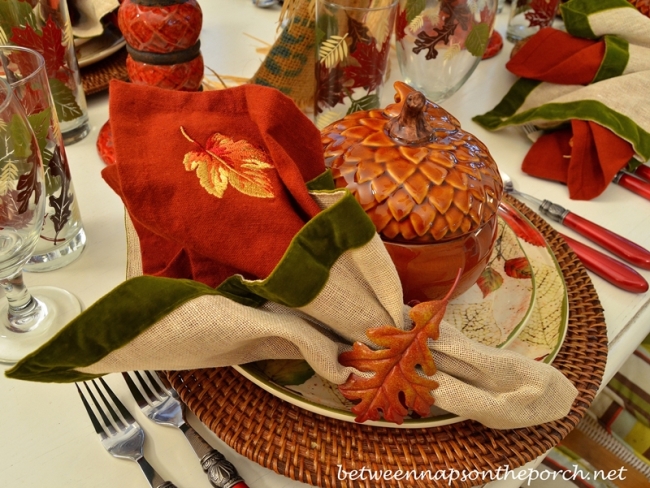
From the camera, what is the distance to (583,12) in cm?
64

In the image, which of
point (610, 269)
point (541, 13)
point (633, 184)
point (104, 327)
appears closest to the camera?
point (104, 327)

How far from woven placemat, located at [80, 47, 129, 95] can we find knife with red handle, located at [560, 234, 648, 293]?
1.62ft

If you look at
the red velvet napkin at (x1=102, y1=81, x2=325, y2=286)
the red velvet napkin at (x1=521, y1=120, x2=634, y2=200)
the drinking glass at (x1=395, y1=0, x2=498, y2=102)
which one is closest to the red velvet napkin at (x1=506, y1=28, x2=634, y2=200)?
the red velvet napkin at (x1=521, y1=120, x2=634, y2=200)

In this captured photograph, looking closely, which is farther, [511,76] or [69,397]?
[511,76]

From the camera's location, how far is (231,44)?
76 centimetres

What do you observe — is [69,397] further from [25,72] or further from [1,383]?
[25,72]

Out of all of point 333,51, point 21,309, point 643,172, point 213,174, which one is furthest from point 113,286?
point 643,172

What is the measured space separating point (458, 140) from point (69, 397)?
0.30 m

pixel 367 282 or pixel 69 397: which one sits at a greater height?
pixel 367 282

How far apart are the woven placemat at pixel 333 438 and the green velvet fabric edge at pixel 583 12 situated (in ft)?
1.48

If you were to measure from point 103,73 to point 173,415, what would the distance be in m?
0.45

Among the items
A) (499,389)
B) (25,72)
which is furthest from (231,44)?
(499,389)

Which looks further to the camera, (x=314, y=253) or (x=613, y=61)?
(x=613, y=61)

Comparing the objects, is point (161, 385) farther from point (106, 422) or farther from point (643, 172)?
point (643, 172)
